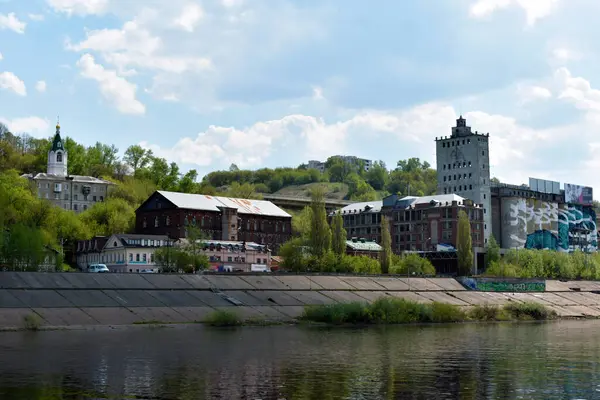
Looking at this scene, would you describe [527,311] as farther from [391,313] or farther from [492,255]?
[492,255]

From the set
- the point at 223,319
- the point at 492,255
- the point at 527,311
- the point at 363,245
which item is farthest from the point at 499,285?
the point at 223,319

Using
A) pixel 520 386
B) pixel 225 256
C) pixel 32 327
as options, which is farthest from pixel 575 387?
pixel 225 256

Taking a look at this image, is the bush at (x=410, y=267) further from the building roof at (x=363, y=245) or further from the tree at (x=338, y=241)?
the building roof at (x=363, y=245)

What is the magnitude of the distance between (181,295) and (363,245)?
88.6 metres

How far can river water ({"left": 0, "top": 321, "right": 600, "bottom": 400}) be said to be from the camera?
44.2 meters

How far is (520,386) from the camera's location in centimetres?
4656

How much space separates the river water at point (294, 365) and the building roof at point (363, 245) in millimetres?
97835

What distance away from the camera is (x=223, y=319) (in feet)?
307

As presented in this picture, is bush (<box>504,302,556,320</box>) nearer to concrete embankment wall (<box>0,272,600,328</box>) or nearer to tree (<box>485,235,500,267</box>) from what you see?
concrete embankment wall (<box>0,272,600,328</box>)

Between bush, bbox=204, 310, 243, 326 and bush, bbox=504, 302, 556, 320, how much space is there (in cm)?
4286

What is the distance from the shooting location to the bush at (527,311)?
119 m

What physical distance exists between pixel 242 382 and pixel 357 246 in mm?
138760

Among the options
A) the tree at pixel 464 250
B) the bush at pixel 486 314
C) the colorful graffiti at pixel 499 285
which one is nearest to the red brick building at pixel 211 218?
the tree at pixel 464 250

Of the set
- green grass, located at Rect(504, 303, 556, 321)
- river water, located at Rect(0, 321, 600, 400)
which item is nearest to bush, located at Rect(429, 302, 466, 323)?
green grass, located at Rect(504, 303, 556, 321)
